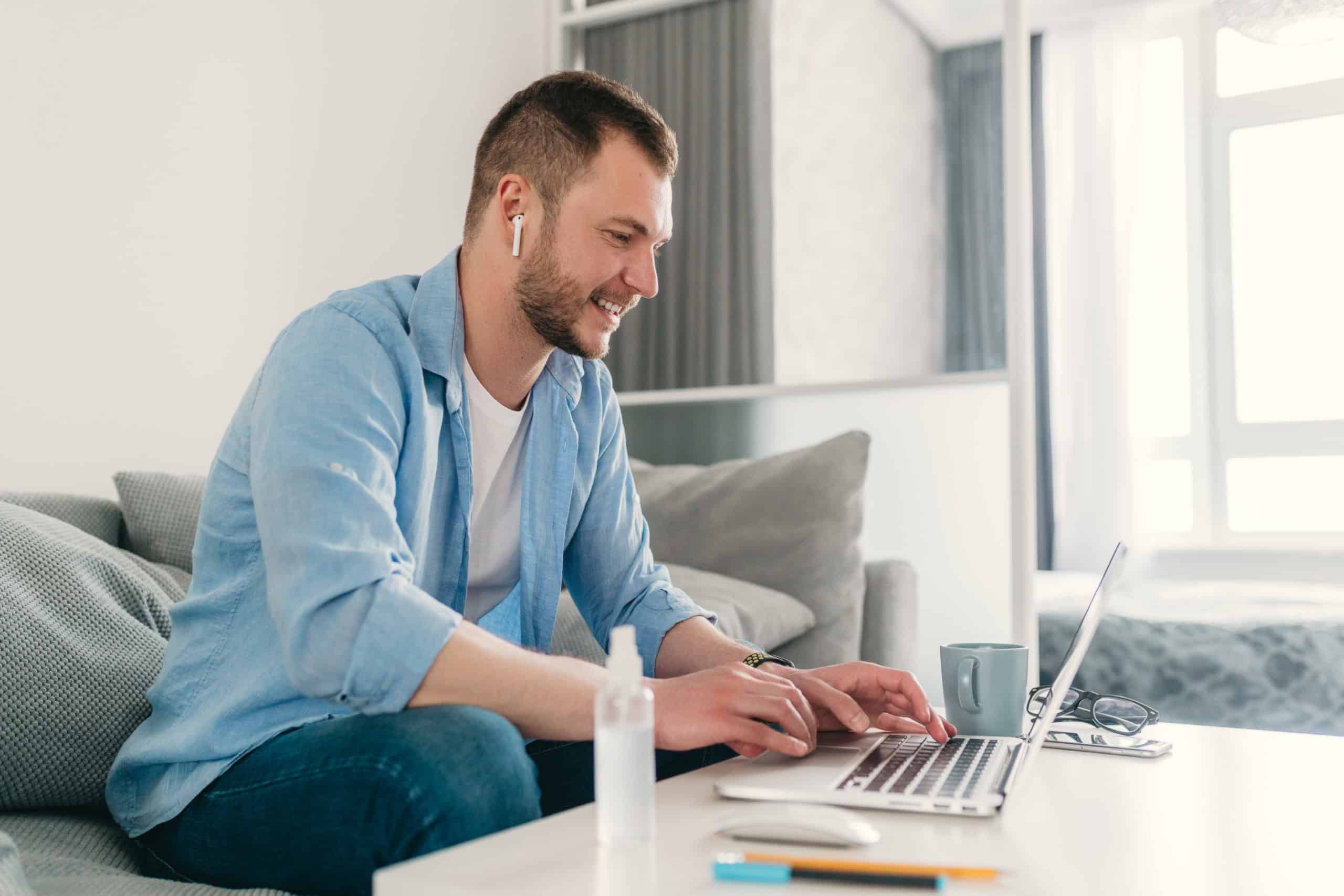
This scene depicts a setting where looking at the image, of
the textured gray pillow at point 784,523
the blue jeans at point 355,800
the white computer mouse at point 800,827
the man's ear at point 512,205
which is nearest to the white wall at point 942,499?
the textured gray pillow at point 784,523

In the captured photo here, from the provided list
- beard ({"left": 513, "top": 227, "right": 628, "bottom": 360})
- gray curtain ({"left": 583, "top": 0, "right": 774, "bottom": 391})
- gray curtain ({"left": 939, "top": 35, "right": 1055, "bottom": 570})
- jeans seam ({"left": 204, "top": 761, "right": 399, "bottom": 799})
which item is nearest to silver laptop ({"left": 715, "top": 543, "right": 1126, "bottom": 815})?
jeans seam ({"left": 204, "top": 761, "right": 399, "bottom": 799})

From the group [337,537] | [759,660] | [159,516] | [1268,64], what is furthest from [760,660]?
[1268,64]

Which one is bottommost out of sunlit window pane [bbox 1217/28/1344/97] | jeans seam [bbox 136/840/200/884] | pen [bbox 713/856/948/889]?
jeans seam [bbox 136/840/200/884]

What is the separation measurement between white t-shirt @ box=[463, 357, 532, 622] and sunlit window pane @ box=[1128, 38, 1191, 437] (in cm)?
178

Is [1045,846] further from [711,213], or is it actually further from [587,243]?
[711,213]

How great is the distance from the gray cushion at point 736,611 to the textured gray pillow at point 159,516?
21.4 inches

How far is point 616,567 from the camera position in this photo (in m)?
1.42

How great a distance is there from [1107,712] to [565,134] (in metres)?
0.86

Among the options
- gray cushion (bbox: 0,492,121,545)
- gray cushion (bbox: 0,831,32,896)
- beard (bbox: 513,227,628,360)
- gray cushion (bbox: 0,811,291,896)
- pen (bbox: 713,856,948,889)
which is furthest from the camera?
gray cushion (bbox: 0,492,121,545)

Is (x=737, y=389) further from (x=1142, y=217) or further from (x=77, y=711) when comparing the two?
(x=77, y=711)

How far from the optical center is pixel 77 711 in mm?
1228

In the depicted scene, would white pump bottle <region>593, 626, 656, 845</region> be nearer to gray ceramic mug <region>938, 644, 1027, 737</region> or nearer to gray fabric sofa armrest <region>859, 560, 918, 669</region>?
gray ceramic mug <region>938, 644, 1027, 737</region>

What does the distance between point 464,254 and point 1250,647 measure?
1813 mm

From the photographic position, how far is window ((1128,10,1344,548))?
2.40 meters
